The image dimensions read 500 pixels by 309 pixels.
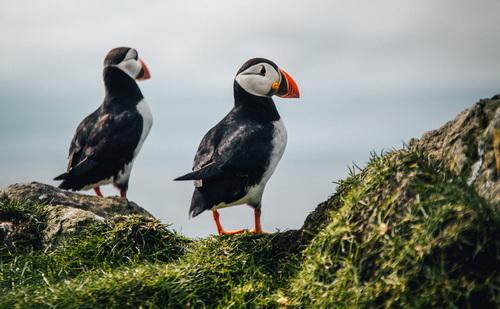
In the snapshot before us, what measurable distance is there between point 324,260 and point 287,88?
4065mm

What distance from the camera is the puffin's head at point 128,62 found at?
10.4 metres

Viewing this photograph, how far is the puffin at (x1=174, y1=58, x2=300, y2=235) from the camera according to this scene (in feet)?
23.0

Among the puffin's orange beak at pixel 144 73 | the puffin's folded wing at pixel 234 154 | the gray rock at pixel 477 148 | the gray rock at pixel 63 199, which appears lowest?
the gray rock at pixel 477 148

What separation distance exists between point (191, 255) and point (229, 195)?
55.7 inches

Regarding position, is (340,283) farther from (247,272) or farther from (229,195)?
(229,195)

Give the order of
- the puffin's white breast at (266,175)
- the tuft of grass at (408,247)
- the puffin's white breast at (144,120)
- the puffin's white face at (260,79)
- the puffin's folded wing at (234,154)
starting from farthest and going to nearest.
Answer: the puffin's white breast at (144,120) < the puffin's white face at (260,79) < the puffin's white breast at (266,175) < the puffin's folded wing at (234,154) < the tuft of grass at (408,247)

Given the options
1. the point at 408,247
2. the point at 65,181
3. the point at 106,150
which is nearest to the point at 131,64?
the point at 106,150

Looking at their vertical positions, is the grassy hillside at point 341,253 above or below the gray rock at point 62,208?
below

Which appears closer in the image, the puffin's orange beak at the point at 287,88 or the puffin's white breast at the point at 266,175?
the puffin's white breast at the point at 266,175

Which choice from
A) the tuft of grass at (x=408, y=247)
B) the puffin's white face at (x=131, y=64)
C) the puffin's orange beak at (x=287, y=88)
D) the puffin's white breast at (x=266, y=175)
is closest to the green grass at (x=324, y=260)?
the tuft of grass at (x=408, y=247)

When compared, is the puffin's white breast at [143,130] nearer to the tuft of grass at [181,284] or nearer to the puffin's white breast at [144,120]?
the puffin's white breast at [144,120]

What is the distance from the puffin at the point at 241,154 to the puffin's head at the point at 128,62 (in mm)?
2951

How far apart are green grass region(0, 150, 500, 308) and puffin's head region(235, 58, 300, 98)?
7.40 ft

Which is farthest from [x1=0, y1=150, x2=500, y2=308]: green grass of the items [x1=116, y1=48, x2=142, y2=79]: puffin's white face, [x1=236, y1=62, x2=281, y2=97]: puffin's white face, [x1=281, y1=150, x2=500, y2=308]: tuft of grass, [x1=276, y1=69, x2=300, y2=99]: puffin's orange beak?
[x1=116, y1=48, x2=142, y2=79]: puffin's white face
